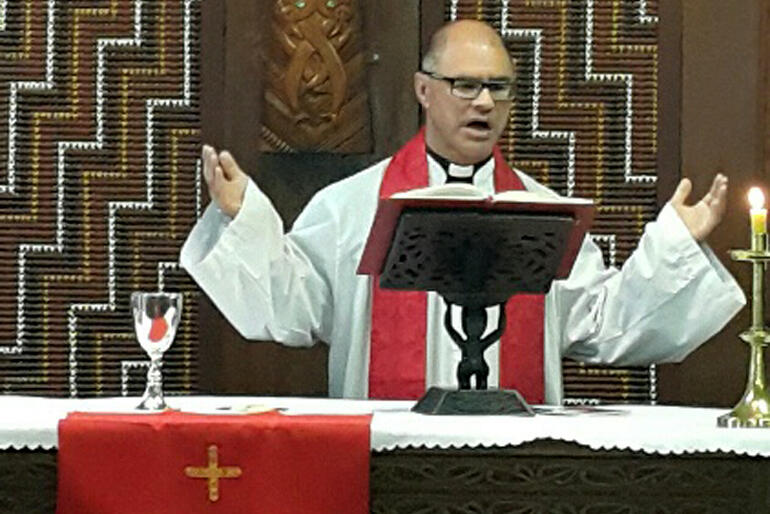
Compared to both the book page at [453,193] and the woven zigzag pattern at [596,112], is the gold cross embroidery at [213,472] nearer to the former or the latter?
the book page at [453,193]

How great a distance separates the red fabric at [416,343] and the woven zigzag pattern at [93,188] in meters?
0.89

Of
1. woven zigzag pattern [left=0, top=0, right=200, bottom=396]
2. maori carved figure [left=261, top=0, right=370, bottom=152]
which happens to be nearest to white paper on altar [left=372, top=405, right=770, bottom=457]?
maori carved figure [left=261, top=0, right=370, bottom=152]

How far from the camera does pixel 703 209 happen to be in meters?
3.68

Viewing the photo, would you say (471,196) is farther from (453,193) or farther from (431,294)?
(431,294)

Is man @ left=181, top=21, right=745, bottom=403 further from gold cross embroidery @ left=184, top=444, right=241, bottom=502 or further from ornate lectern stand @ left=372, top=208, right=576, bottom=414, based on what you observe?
gold cross embroidery @ left=184, top=444, right=241, bottom=502

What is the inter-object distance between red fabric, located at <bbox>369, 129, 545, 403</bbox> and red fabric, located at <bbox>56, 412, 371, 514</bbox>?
1265 mm

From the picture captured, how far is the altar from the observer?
2.96 meters

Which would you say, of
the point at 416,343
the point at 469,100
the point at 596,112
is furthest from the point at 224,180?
the point at 596,112

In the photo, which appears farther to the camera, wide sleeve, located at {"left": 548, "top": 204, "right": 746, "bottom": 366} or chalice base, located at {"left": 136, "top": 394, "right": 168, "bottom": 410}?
wide sleeve, located at {"left": 548, "top": 204, "right": 746, "bottom": 366}

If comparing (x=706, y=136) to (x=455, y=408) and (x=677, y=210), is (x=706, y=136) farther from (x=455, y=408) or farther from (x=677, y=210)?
(x=455, y=408)

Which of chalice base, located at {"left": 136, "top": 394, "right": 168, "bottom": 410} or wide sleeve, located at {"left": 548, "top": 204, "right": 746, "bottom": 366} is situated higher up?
wide sleeve, located at {"left": 548, "top": 204, "right": 746, "bottom": 366}

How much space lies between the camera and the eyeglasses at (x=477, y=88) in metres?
4.05

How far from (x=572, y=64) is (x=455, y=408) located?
200 centimetres

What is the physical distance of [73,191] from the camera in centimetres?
498
